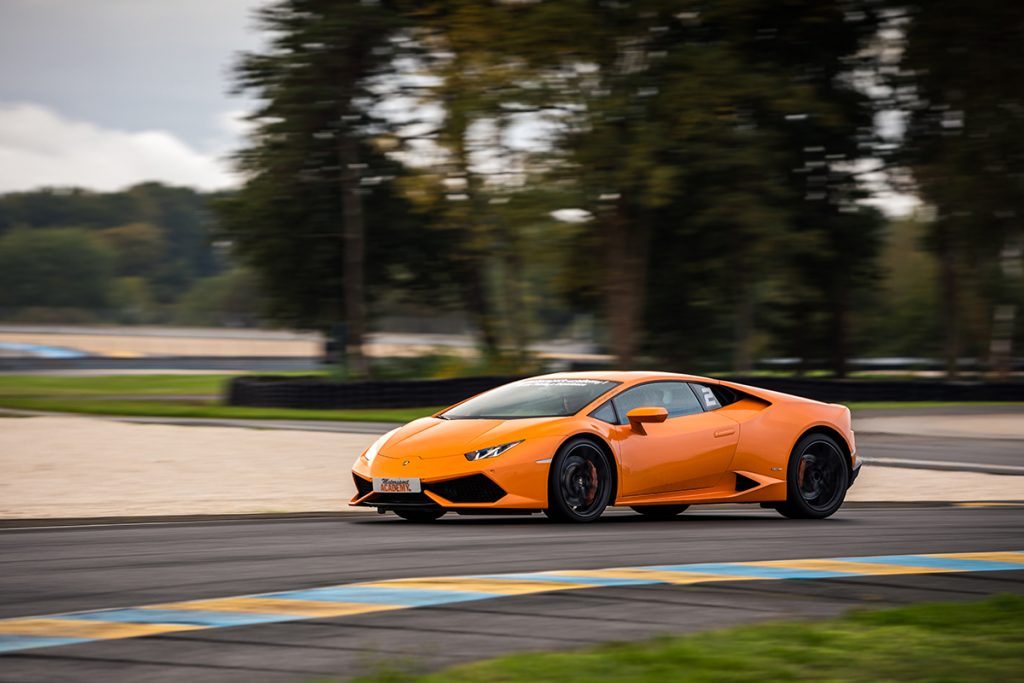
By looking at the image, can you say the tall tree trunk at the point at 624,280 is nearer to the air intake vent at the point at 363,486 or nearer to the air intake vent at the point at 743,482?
the air intake vent at the point at 743,482

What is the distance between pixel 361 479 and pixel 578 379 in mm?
1932

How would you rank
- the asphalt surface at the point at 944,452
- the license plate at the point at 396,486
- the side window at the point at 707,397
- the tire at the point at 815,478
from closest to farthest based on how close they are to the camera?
the license plate at the point at 396,486
the side window at the point at 707,397
the tire at the point at 815,478
the asphalt surface at the point at 944,452

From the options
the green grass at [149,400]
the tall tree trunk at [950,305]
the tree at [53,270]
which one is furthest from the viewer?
the tree at [53,270]

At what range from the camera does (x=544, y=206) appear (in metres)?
29.7

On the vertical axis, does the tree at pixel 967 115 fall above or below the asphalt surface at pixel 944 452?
above

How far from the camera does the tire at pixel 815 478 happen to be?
11.7 metres

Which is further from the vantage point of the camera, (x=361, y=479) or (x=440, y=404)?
(x=440, y=404)

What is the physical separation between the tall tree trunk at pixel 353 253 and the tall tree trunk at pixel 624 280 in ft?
19.6

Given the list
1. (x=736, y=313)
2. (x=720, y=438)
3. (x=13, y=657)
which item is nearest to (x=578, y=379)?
(x=720, y=438)

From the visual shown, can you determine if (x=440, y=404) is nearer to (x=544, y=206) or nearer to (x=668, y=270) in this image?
(x=544, y=206)

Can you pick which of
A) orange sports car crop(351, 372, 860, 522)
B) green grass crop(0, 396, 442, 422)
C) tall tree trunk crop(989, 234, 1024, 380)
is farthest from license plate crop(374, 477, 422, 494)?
tall tree trunk crop(989, 234, 1024, 380)

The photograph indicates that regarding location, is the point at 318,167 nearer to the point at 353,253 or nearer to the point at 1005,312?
the point at 353,253

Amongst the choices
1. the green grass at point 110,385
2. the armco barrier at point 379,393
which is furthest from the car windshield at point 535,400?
the green grass at point 110,385

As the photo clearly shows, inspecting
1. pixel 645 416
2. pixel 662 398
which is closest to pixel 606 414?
pixel 645 416
